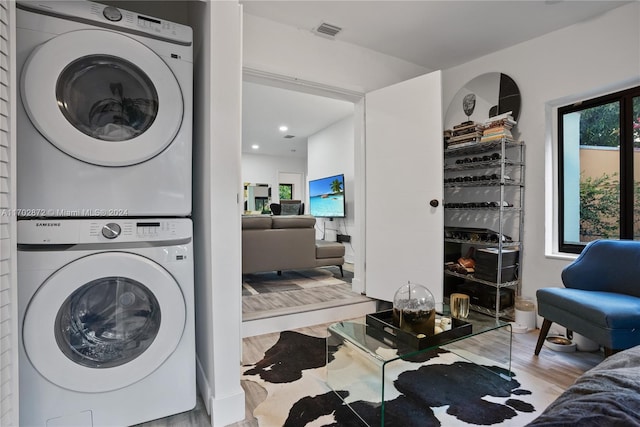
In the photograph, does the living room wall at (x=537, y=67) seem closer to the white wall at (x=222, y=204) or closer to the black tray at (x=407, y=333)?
the white wall at (x=222, y=204)

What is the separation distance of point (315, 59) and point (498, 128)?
67.3 inches

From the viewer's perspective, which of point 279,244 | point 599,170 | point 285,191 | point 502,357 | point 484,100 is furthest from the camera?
point 285,191

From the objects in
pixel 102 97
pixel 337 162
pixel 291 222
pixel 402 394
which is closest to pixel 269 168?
pixel 337 162

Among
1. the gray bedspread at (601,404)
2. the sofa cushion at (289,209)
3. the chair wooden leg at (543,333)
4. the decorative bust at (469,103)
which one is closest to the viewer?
the gray bedspread at (601,404)

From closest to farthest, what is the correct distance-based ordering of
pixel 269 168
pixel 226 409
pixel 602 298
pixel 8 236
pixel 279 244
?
1. pixel 8 236
2. pixel 226 409
3. pixel 602 298
4. pixel 279 244
5. pixel 269 168

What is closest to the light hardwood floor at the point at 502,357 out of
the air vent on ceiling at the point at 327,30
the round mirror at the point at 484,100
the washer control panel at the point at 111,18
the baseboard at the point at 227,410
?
the baseboard at the point at 227,410

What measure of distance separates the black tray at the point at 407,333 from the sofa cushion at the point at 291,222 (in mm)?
A: 2107

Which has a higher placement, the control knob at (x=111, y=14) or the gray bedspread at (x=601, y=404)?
the control knob at (x=111, y=14)

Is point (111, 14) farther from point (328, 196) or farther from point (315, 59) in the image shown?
point (328, 196)

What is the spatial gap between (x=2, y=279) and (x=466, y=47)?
3.56 metres

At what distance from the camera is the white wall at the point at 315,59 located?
2.48 m

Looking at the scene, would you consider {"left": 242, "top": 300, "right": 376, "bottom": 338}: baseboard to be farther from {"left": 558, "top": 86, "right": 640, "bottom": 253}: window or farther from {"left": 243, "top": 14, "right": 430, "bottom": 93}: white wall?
{"left": 243, "top": 14, "right": 430, "bottom": 93}: white wall

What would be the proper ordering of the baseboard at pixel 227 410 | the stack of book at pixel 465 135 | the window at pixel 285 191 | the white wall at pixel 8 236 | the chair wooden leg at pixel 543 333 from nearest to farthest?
the white wall at pixel 8 236, the baseboard at pixel 227 410, the chair wooden leg at pixel 543 333, the stack of book at pixel 465 135, the window at pixel 285 191

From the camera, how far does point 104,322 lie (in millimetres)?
1337
